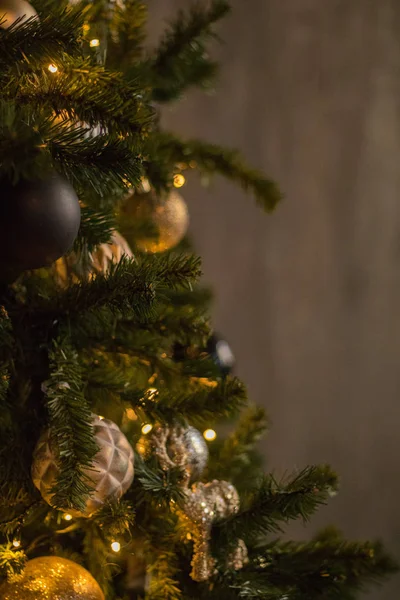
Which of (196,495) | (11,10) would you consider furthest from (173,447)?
(11,10)

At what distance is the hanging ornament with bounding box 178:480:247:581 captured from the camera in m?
0.53

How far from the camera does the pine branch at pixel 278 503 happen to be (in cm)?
50

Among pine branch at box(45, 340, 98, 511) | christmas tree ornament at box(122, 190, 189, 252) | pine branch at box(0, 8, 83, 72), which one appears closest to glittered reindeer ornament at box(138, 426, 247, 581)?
pine branch at box(45, 340, 98, 511)

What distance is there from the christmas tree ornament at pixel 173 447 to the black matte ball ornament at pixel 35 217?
0.75 ft

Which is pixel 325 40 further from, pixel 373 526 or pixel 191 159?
pixel 373 526

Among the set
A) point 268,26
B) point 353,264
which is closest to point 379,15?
point 268,26

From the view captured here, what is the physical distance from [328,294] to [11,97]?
0.98 metres

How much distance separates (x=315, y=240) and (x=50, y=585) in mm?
986

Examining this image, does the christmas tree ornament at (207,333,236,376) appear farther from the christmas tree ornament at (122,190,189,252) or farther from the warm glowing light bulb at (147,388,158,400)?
the warm glowing light bulb at (147,388,158,400)

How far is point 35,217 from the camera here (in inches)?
14.8

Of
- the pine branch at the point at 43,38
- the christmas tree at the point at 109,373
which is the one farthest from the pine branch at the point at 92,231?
the pine branch at the point at 43,38

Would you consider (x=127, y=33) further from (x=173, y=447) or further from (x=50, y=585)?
(x=50, y=585)

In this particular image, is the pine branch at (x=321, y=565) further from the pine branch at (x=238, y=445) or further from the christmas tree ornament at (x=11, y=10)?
the christmas tree ornament at (x=11, y=10)

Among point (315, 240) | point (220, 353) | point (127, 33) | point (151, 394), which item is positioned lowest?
point (315, 240)
